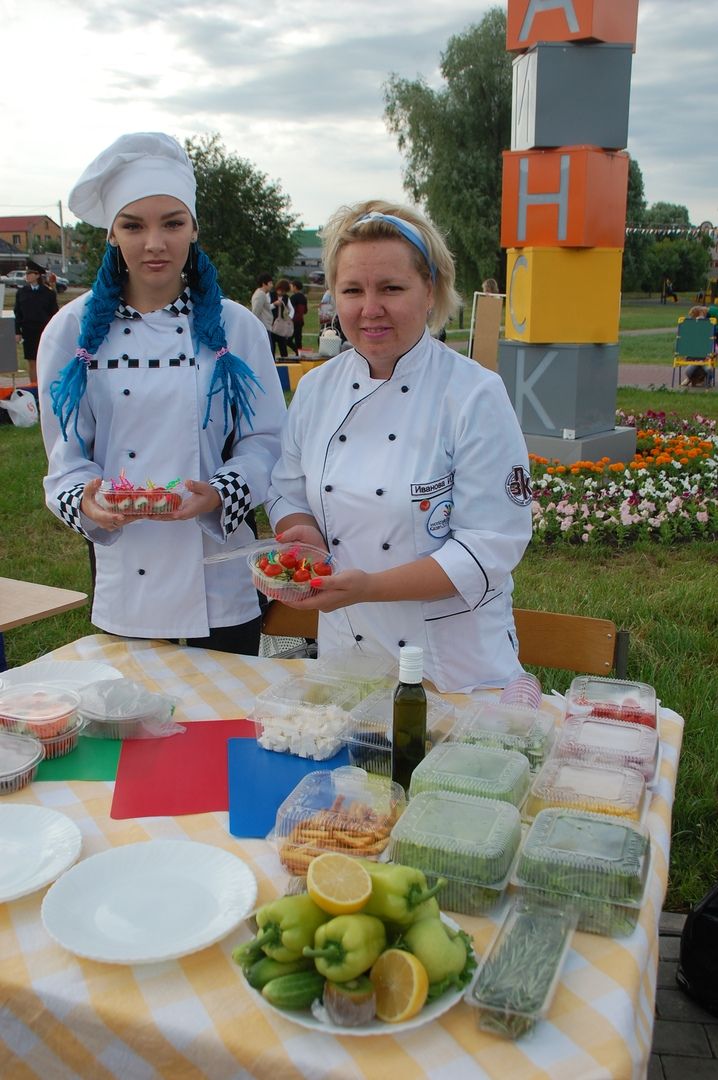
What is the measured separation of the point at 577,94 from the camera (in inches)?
282

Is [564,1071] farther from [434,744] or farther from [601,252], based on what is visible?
[601,252]

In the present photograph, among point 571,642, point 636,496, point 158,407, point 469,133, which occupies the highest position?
point 469,133

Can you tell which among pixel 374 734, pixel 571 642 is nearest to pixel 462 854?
pixel 374 734

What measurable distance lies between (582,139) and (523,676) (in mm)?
6470

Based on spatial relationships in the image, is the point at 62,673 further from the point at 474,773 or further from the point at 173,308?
the point at 474,773

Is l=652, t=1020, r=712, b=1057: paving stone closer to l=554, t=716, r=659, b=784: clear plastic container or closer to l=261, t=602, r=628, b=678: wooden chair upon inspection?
l=261, t=602, r=628, b=678: wooden chair

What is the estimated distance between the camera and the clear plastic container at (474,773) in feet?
4.82

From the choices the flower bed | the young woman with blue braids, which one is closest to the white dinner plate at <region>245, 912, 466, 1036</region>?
the young woman with blue braids

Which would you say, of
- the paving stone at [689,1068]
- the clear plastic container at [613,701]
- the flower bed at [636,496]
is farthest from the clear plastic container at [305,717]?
the flower bed at [636,496]

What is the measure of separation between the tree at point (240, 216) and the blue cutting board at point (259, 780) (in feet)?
90.0

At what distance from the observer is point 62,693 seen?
1.93m

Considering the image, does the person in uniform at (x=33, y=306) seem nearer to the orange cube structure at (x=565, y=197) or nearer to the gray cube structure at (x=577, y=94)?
the orange cube structure at (x=565, y=197)

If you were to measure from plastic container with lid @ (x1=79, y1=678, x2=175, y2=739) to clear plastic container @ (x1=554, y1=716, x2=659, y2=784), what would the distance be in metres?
0.83

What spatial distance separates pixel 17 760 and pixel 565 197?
6.85m
